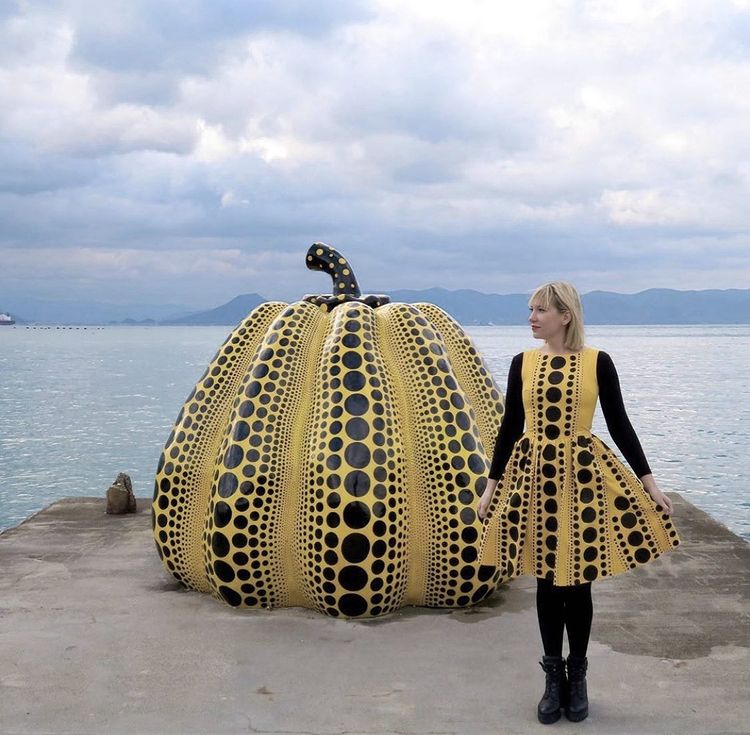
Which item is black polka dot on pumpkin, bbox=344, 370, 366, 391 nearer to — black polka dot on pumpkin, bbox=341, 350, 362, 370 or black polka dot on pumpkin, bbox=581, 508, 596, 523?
black polka dot on pumpkin, bbox=341, 350, 362, 370

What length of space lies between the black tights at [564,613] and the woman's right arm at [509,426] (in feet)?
1.91

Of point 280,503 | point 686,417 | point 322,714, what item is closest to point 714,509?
point 280,503

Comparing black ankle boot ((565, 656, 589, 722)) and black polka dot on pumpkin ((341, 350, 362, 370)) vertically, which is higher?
black polka dot on pumpkin ((341, 350, 362, 370))

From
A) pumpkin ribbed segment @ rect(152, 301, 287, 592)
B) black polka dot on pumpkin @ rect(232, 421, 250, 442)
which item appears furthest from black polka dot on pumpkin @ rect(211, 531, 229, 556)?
black polka dot on pumpkin @ rect(232, 421, 250, 442)

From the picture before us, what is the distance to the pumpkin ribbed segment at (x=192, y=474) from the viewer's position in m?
7.04

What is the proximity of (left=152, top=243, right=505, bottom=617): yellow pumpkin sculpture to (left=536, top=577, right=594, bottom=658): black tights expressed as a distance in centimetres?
171

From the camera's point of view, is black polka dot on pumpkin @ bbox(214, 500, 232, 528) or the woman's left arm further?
black polka dot on pumpkin @ bbox(214, 500, 232, 528)

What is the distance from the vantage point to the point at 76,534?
912cm

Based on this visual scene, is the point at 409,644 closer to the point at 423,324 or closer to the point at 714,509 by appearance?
the point at 423,324

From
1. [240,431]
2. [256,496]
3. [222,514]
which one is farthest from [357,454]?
[222,514]

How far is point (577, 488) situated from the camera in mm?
4695

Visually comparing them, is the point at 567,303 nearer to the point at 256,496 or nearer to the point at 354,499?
the point at 354,499

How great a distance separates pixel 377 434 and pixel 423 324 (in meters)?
1.23

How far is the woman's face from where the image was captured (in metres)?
4.66
